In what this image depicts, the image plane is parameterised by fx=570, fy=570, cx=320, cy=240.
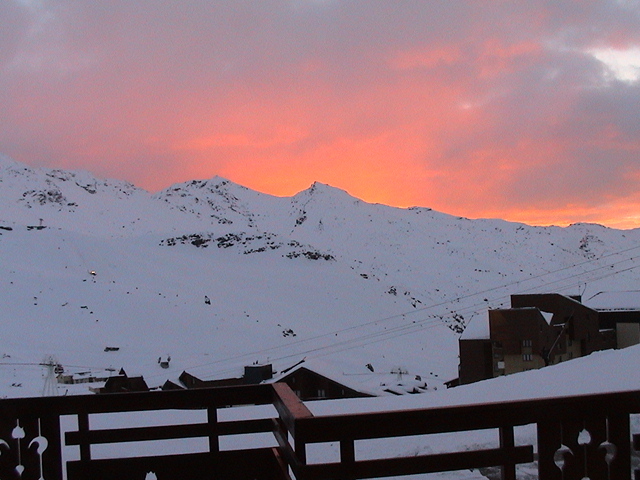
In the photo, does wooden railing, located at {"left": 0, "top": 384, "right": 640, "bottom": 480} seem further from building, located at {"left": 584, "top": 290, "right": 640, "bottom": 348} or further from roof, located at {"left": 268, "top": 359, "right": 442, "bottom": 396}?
building, located at {"left": 584, "top": 290, "right": 640, "bottom": 348}

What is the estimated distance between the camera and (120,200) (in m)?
158

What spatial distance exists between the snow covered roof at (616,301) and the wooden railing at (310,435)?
146ft

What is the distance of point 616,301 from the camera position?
44594 millimetres

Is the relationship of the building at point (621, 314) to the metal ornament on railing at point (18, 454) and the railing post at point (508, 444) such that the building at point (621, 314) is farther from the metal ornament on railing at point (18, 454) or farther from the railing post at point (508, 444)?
the metal ornament on railing at point (18, 454)

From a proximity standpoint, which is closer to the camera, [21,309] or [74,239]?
[21,309]

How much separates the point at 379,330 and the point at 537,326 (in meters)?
27.8

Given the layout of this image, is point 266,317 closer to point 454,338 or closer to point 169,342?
point 169,342

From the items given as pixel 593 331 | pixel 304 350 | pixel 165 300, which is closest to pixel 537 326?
pixel 593 331

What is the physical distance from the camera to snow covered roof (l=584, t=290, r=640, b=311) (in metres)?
42.9

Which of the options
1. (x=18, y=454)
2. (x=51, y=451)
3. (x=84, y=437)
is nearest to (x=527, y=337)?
(x=84, y=437)

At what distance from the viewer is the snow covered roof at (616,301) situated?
141 ft

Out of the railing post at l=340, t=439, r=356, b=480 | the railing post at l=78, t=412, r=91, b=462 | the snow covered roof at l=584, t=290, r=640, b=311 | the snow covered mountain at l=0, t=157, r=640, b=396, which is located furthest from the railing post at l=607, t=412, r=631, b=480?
the snow covered roof at l=584, t=290, r=640, b=311

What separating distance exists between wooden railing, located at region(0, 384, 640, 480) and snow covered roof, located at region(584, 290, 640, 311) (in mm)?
44386

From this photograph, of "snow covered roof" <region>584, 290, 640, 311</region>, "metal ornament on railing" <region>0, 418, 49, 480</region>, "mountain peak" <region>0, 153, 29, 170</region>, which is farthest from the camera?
"mountain peak" <region>0, 153, 29, 170</region>
